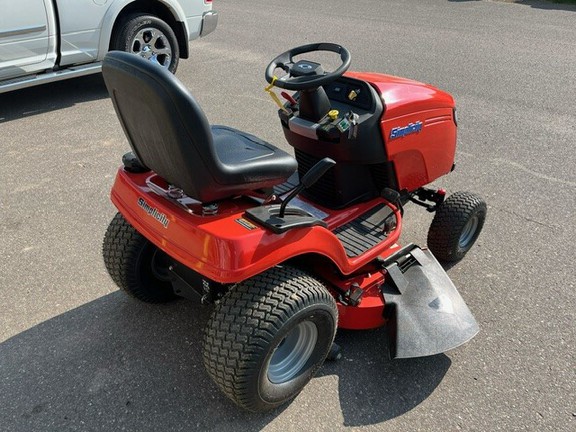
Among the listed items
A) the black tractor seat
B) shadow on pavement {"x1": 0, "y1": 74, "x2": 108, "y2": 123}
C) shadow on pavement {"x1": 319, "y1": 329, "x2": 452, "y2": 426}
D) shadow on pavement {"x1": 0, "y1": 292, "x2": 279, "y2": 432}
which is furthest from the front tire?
shadow on pavement {"x1": 319, "y1": 329, "x2": 452, "y2": 426}

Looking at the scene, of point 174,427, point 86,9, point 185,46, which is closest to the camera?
point 174,427

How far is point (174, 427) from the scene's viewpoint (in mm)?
2188

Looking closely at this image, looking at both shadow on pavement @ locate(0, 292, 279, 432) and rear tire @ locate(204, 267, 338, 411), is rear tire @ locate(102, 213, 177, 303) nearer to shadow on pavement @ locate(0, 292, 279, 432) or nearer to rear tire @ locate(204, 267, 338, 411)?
shadow on pavement @ locate(0, 292, 279, 432)

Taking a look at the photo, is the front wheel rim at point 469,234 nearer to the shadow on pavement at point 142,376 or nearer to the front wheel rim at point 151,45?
the shadow on pavement at point 142,376

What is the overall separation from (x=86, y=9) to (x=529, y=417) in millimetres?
4950

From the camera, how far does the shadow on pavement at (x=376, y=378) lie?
2.30 m

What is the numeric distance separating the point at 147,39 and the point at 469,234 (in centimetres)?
400

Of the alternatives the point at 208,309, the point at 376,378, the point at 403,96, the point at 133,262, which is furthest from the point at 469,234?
the point at 133,262

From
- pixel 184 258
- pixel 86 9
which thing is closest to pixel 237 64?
pixel 86 9

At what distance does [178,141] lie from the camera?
5.95 ft

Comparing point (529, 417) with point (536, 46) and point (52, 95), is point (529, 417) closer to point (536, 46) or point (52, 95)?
point (52, 95)

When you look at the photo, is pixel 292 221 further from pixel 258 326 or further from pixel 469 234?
pixel 469 234

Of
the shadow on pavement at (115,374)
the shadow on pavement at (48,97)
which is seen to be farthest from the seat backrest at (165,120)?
the shadow on pavement at (48,97)

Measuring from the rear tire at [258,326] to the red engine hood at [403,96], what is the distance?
40.3 inches
